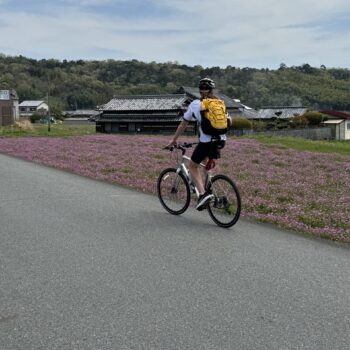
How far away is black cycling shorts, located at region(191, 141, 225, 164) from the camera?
7227 millimetres

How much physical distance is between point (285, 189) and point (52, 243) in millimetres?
6740

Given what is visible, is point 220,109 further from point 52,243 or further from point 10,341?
point 10,341

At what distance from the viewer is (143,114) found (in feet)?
190

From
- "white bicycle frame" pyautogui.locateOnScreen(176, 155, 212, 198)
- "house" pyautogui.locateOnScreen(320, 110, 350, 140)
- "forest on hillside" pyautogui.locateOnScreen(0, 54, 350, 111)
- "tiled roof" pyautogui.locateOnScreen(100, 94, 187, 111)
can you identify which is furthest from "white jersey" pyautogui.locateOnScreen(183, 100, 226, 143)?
"forest on hillside" pyautogui.locateOnScreen(0, 54, 350, 111)

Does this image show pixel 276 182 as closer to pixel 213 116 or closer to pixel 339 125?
pixel 213 116

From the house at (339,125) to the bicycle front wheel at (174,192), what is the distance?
57691mm

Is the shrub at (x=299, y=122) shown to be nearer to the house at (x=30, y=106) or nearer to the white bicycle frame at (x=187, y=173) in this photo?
the white bicycle frame at (x=187, y=173)

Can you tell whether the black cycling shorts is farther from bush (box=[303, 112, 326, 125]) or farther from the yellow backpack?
bush (box=[303, 112, 326, 125])

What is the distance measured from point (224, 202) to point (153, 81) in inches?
5666

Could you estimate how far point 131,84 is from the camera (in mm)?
146750

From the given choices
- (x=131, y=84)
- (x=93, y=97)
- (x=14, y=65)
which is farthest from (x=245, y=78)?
(x=14, y=65)

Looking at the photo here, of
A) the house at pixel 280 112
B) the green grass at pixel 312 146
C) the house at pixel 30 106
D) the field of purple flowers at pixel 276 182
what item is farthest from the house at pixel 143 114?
the house at pixel 30 106

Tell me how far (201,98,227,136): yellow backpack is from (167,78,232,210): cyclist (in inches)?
3.6

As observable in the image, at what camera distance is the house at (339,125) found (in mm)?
62344
